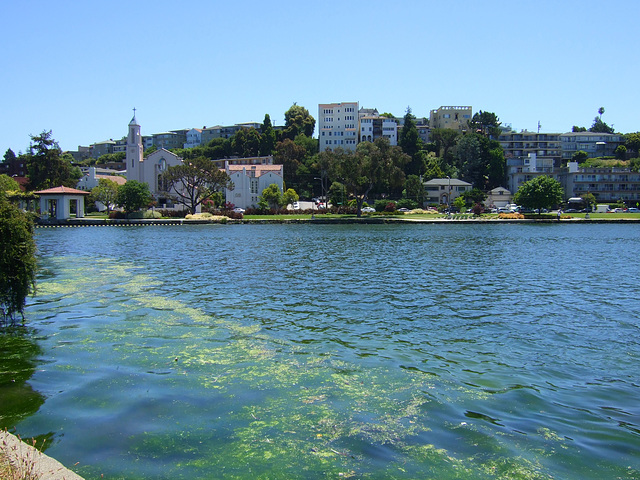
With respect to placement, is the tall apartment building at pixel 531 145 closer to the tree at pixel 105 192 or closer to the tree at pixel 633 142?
the tree at pixel 633 142

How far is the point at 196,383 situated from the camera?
9391 mm

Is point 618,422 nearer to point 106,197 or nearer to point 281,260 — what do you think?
point 281,260

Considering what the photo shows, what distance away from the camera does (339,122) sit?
13612 centimetres

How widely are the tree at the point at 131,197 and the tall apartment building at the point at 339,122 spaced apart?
62.5m

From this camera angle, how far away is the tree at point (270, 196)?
97250 mm

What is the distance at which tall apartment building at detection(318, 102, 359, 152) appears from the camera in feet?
444

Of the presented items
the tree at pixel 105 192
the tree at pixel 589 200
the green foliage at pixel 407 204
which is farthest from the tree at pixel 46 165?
the tree at pixel 589 200

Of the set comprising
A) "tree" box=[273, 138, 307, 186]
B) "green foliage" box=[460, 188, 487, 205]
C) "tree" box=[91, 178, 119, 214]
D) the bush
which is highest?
"tree" box=[273, 138, 307, 186]

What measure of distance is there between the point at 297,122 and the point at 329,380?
139 m

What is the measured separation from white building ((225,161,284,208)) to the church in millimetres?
12337

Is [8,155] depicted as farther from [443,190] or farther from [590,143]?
[590,143]

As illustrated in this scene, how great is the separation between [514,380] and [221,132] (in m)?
179

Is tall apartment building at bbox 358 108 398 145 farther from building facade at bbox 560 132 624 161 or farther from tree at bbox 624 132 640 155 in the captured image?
tree at bbox 624 132 640 155

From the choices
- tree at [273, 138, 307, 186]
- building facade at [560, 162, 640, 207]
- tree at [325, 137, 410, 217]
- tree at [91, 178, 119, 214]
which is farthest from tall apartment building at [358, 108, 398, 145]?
tree at [91, 178, 119, 214]
